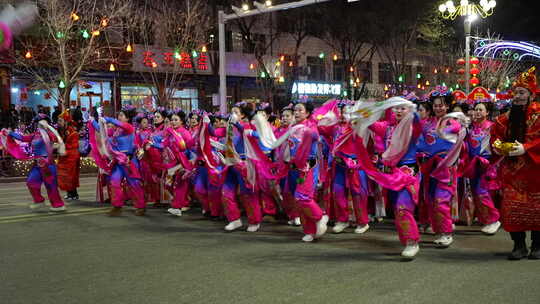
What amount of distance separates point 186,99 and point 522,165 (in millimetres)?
24928

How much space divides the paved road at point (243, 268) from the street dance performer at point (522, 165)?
0.32 meters

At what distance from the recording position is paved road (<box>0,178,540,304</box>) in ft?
14.6

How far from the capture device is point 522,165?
5461 mm

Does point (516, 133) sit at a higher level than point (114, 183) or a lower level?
higher

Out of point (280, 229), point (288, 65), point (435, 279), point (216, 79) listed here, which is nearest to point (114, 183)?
point (280, 229)

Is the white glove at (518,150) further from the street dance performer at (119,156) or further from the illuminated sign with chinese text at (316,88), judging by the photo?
the illuminated sign with chinese text at (316,88)

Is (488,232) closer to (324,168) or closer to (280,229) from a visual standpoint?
(324,168)

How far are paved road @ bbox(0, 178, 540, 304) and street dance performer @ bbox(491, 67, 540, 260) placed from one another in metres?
0.32

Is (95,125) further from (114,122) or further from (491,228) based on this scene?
(491,228)

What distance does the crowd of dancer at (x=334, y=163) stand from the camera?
5590 millimetres

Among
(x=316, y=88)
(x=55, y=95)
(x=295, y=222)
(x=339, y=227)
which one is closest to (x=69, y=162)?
(x=295, y=222)

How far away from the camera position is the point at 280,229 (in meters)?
7.48

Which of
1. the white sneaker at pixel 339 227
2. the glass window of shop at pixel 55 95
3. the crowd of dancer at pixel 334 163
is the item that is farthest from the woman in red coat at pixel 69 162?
the glass window of shop at pixel 55 95

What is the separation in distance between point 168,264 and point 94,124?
4060mm
